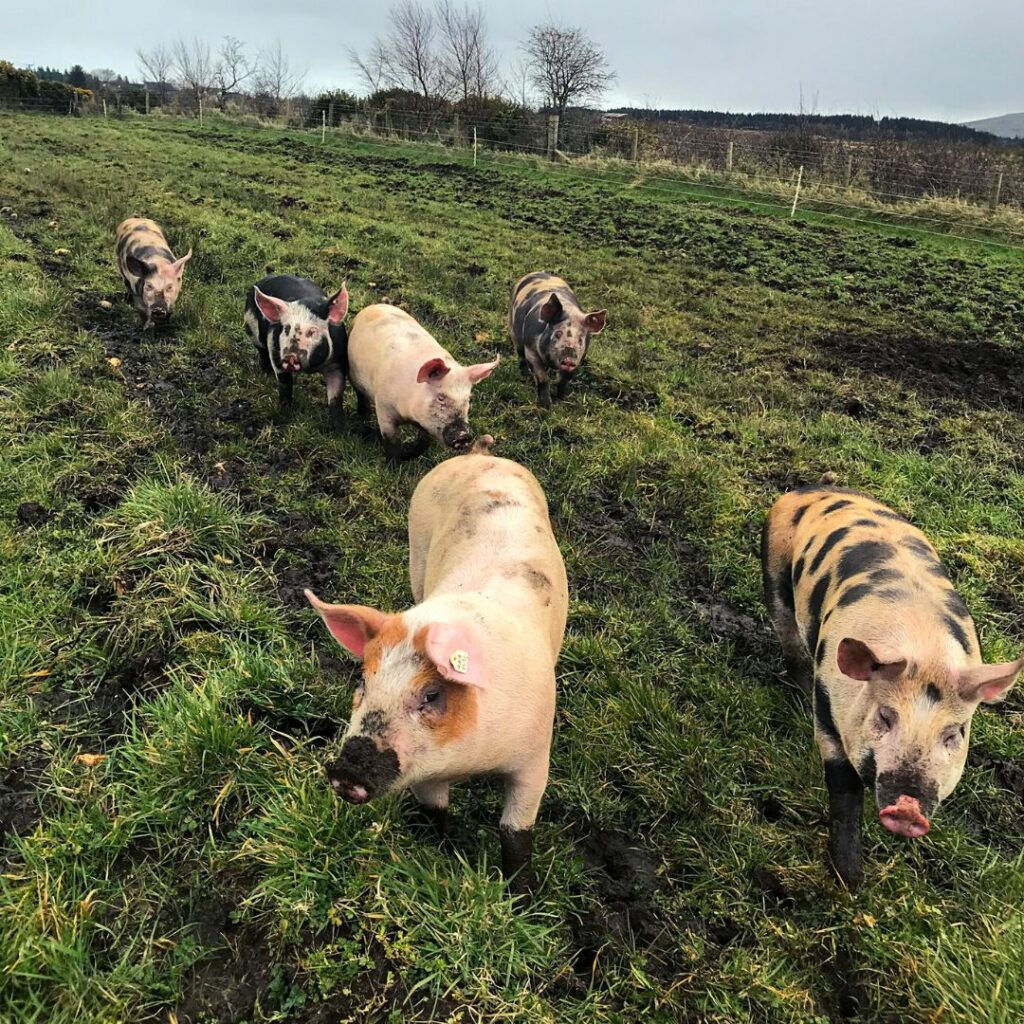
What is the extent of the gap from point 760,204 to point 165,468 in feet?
58.3

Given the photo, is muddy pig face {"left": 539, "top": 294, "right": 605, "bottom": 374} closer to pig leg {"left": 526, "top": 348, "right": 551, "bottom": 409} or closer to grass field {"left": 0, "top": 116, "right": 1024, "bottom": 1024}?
pig leg {"left": 526, "top": 348, "right": 551, "bottom": 409}

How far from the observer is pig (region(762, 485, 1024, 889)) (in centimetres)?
239

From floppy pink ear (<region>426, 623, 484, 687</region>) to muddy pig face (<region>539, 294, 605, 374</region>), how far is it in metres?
4.89

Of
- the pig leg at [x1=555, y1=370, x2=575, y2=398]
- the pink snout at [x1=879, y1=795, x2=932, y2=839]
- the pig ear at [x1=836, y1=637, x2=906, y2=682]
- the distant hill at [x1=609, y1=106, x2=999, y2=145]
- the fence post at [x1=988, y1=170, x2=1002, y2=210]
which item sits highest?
the distant hill at [x1=609, y1=106, x2=999, y2=145]

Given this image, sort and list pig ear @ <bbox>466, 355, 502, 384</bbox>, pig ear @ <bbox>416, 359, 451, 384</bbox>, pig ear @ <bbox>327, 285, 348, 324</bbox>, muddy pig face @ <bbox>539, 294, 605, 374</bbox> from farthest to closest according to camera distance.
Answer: muddy pig face @ <bbox>539, 294, 605, 374</bbox> < pig ear @ <bbox>327, 285, 348, 324</bbox> < pig ear @ <bbox>466, 355, 502, 384</bbox> < pig ear @ <bbox>416, 359, 451, 384</bbox>

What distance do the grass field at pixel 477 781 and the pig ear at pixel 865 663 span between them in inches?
32.4

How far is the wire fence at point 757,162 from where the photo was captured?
17.6 metres

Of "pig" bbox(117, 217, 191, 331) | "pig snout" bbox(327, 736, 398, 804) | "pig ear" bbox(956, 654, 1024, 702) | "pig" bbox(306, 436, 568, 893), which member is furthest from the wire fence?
"pig snout" bbox(327, 736, 398, 804)

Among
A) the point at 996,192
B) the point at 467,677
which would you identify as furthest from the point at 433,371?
the point at 996,192

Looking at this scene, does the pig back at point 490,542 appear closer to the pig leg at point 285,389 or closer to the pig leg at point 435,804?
the pig leg at point 435,804

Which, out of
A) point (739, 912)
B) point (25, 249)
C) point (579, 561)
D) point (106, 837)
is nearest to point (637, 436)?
point (579, 561)

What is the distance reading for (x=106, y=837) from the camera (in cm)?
246

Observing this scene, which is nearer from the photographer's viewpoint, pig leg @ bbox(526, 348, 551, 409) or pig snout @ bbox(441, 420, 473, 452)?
pig snout @ bbox(441, 420, 473, 452)

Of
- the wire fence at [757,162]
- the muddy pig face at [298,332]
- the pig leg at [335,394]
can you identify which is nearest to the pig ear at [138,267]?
the muddy pig face at [298,332]
